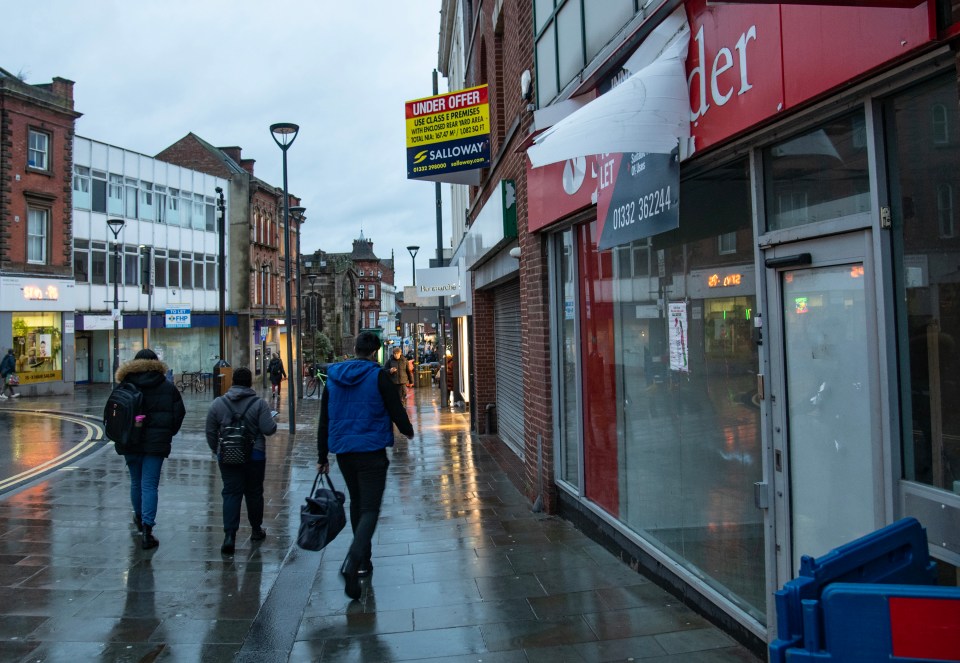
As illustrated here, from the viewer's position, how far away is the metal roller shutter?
34.9ft

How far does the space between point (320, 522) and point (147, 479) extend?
218 cm

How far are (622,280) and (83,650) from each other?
4404 mm

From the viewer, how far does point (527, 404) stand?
26.2 feet

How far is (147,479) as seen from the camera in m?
6.31

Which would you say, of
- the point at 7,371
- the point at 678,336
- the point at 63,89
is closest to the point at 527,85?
the point at 678,336

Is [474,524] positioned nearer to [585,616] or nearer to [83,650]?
[585,616]

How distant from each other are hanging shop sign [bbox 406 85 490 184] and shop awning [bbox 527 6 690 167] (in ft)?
22.2

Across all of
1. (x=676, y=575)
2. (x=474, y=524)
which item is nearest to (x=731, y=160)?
(x=676, y=575)

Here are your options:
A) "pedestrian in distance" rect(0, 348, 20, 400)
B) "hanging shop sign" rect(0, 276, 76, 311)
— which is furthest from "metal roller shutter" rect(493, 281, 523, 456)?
"hanging shop sign" rect(0, 276, 76, 311)

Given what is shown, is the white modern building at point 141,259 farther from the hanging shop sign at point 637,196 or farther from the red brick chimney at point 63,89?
the hanging shop sign at point 637,196

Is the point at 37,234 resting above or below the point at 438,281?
above

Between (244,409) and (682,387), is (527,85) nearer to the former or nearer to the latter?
(682,387)

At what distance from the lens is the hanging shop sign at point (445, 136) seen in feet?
35.3

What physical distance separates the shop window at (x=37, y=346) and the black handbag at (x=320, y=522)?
26528 mm
